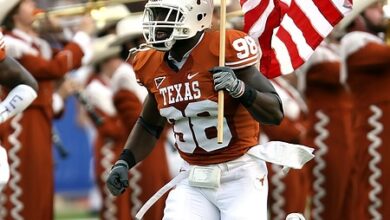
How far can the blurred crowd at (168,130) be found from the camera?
36.2 feet

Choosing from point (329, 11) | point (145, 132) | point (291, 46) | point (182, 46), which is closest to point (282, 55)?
point (291, 46)

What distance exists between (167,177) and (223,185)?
15.2ft

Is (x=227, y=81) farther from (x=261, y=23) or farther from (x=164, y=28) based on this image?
(x=261, y=23)

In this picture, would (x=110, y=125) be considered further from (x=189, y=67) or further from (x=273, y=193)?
(x=189, y=67)

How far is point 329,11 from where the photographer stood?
28.0 ft

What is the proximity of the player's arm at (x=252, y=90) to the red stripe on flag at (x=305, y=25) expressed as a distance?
27.9 inches

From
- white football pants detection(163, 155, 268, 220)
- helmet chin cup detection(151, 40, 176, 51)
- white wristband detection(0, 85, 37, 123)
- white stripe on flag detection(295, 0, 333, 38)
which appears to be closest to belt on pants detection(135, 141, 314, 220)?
white football pants detection(163, 155, 268, 220)

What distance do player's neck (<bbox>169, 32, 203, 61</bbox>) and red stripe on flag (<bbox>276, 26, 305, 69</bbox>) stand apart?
0.67 meters

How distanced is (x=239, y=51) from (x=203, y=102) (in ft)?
1.05

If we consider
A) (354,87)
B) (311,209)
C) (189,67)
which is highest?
(189,67)

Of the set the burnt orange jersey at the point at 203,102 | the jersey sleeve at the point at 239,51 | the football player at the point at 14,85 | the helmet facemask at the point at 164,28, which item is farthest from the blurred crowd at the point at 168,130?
the jersey sleeve at the point at 239,51

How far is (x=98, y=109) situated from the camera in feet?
44.8

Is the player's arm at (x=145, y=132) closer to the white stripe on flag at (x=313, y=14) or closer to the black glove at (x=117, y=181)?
the black glove at (x=117, y=181)

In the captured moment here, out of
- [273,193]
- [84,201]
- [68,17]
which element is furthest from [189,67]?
[84,201]
